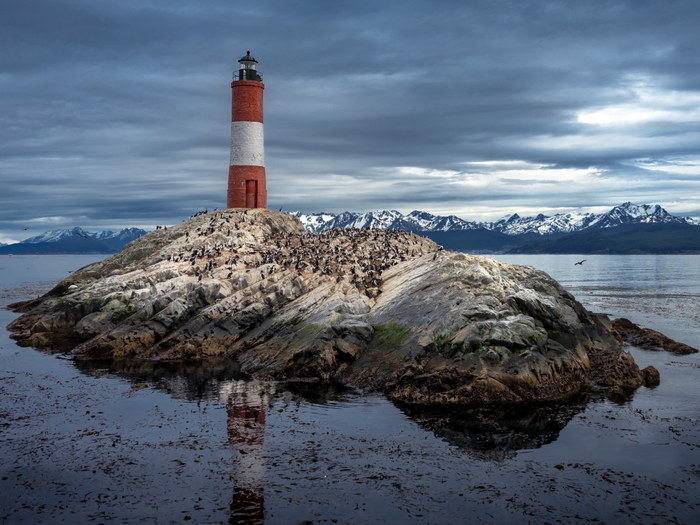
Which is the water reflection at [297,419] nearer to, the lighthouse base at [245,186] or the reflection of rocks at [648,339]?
the reflection of rocks at [648,339]

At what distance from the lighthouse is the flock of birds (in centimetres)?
266

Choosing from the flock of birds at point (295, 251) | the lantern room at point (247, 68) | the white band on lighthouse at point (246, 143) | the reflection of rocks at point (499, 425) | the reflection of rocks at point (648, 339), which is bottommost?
the reflection of rocks at point (499, 425)

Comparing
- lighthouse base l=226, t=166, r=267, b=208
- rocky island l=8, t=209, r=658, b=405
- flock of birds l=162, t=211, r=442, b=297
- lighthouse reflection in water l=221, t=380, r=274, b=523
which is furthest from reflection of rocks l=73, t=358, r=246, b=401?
lighthouse base l=226, t=166, r=267, b=208

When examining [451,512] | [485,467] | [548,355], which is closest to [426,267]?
[548,355]

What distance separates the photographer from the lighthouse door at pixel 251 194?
53975 millimetres

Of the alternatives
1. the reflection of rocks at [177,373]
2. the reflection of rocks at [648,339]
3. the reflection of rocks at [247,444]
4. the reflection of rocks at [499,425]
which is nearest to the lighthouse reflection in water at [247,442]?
the reflection of rocks at [247,444]

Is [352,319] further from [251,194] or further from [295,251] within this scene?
[251,194]

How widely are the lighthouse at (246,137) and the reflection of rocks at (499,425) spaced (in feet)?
121

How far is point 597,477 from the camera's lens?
15.6m

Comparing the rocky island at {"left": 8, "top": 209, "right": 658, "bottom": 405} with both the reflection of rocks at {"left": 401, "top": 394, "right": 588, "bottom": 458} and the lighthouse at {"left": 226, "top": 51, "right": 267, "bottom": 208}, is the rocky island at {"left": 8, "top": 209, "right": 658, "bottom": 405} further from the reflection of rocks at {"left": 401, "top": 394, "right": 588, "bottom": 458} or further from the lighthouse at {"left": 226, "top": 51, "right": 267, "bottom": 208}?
the lighthouse at {"left": 226, "top": 51, "right": 267, "bottom": 208}

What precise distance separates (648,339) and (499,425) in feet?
66.6

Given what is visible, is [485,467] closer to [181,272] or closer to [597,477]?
[597,477]

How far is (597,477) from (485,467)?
10.2ft

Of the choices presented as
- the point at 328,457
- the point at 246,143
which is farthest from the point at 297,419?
the point at 246,143
